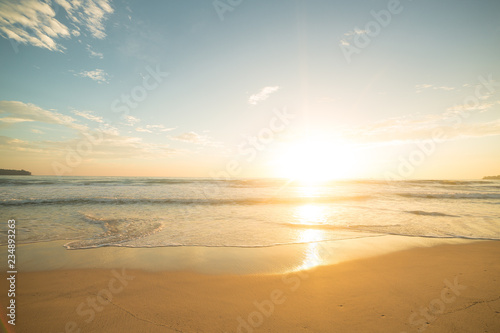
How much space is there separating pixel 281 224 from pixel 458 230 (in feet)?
24.6

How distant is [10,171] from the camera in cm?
8962

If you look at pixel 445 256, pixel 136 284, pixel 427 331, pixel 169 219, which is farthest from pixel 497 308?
pixel 169 219

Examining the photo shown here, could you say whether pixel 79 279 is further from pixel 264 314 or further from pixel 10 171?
pixel 10 171

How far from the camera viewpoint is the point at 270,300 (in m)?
3.81
